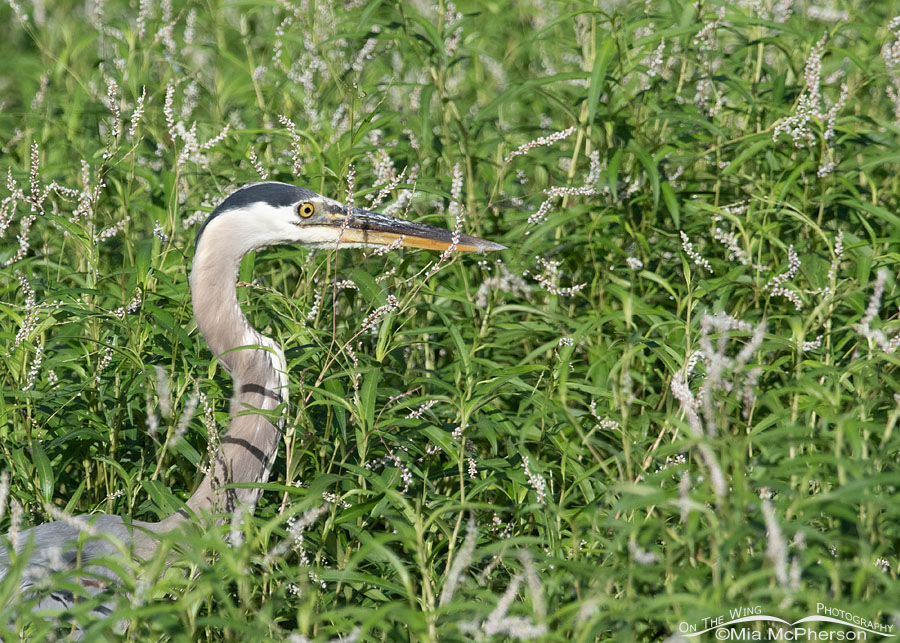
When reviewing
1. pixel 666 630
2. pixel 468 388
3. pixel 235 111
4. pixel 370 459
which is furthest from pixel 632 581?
pixel 235 111

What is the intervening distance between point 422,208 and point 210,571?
10.0 ft

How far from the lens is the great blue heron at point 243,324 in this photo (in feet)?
11.2

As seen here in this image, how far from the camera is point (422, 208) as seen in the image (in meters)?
5.38

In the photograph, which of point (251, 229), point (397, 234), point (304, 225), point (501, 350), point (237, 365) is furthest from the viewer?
point (501, 350)

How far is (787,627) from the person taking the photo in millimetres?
2480

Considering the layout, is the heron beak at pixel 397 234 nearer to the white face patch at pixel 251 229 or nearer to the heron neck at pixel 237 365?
the white face patch at pixel 251 229

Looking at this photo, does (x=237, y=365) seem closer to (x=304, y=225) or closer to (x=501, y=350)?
(x=304, y=225)

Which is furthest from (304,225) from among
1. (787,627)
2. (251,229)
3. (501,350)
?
(787,627)

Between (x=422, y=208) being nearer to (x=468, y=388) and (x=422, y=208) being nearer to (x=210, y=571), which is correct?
(x=468, y=388)

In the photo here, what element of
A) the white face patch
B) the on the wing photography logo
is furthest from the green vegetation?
the white face patch

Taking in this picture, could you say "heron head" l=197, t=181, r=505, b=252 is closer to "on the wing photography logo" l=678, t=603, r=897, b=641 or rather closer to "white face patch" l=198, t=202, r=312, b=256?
"white face patch" l=198, t=202, r=312, b=256

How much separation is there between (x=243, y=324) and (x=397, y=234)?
0.74 meters

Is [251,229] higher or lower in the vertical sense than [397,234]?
higher

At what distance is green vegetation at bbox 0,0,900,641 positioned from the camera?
2566 millimetres
